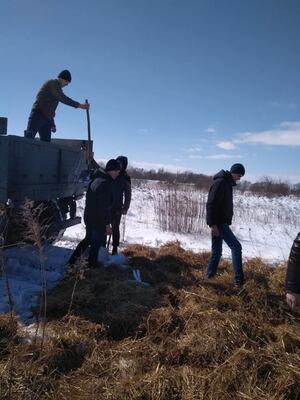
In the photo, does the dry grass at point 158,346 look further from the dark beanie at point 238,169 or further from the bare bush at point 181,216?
the bare bush at point 181,216

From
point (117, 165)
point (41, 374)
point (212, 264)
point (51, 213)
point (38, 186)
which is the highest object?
point (117, 165)

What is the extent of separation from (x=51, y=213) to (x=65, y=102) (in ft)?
7.00

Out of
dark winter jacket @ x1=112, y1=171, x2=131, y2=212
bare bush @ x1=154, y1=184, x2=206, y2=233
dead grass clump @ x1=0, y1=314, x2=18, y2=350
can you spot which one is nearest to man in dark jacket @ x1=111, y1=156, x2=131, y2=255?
dark winter jacket @ x1=112, y1=171, x2=131, y2=212

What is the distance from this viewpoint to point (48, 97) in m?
6.73

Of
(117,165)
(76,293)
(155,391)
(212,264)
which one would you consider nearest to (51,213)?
(117,165)

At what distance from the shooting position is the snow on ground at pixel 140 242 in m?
4.56

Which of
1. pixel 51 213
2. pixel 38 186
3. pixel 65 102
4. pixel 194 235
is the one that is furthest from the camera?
pixel 194 235

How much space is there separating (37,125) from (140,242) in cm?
394

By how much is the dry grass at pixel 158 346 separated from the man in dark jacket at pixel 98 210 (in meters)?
0.60

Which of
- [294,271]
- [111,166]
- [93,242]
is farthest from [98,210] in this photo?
[294,271]

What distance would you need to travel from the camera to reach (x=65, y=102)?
6887mm

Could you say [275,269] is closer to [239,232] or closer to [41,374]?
[41,374]

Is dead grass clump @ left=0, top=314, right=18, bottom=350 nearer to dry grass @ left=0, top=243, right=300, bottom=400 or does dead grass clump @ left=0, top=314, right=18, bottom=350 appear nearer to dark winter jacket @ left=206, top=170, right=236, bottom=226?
dry grass @ left=0, top=243, right=300, bottom=400

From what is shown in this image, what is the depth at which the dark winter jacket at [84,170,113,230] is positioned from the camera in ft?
17.7
